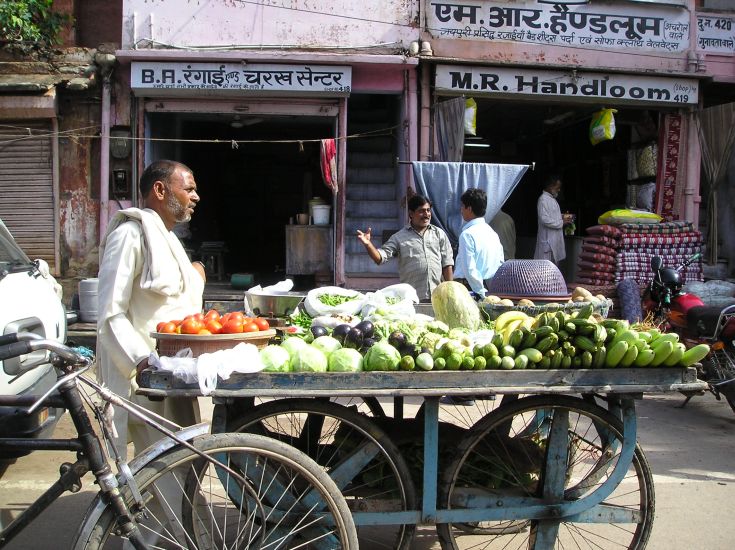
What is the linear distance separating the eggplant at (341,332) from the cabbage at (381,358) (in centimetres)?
29

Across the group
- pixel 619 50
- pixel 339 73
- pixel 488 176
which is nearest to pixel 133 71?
pixel 339 73

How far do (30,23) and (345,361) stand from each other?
8.44 m

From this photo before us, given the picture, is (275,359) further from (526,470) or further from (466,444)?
(526,470)

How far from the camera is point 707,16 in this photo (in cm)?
1030

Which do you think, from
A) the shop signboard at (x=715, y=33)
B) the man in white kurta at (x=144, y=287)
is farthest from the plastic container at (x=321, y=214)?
the man in white kurta at (x=144, y=287)

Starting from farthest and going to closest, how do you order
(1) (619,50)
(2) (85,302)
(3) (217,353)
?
(1) (619,50) < (2) (85,302) < (3) (217,353)

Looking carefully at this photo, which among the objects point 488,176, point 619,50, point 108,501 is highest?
point 619,50

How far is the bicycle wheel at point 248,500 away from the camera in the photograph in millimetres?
2498

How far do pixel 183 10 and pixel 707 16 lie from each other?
24.8ft

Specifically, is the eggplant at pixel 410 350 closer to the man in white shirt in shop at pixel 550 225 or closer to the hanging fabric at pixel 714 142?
the man in white shirt in shop at pixel 550 225

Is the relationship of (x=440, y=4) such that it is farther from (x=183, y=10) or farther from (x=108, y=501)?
(x=108, y=501)

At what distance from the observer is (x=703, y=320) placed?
6305 millimetres

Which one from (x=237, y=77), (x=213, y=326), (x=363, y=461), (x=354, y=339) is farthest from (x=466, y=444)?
(x=237, y=77)

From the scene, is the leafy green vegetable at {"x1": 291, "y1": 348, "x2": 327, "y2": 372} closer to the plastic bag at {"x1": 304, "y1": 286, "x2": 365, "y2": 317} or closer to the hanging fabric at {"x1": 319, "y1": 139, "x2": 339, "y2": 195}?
the plastic bag at {"x1": 304, "y1": 286, "x2": 365, "y2": 317}
